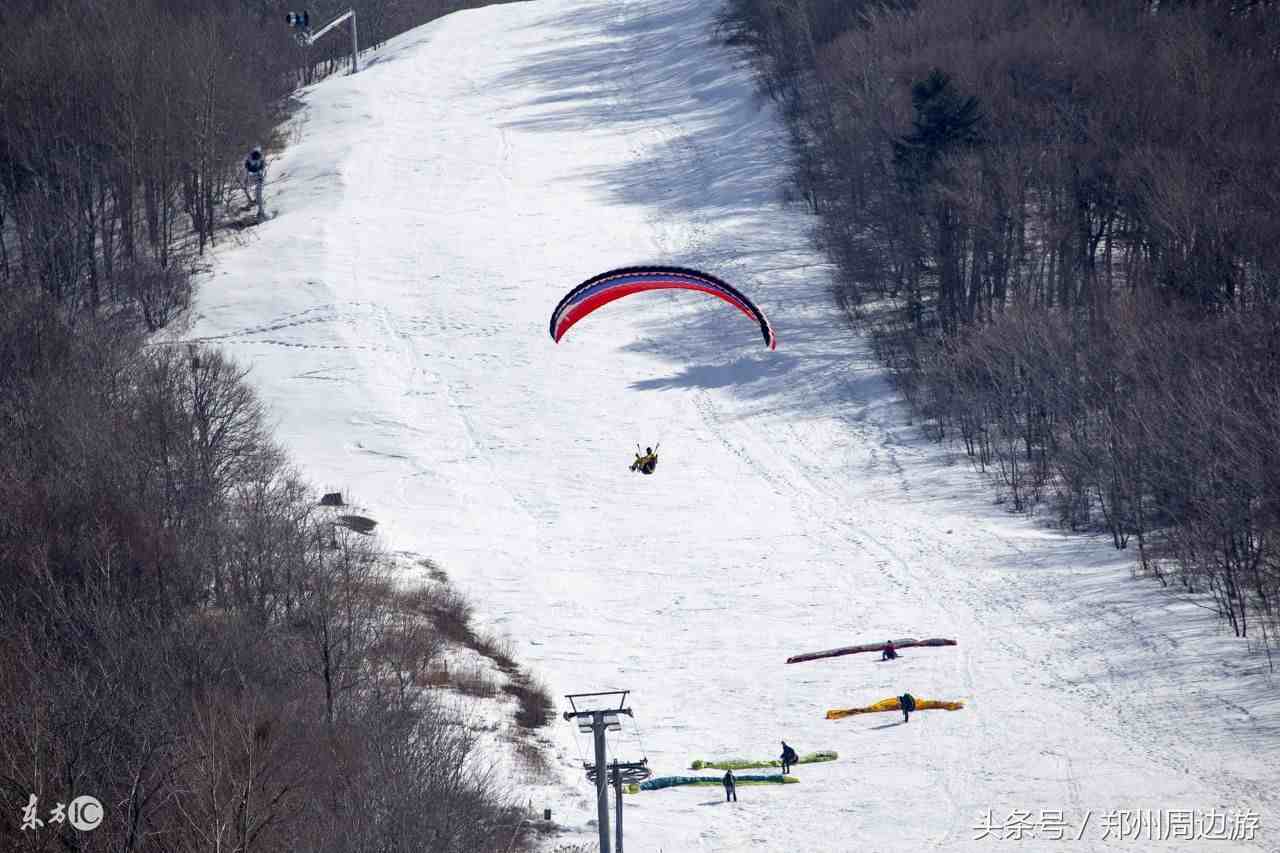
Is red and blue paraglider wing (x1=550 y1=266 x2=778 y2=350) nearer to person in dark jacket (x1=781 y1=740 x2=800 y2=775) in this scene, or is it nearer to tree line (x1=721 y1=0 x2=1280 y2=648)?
person in dark jacket (x1=781 y1=740 x2=800 y2=775)

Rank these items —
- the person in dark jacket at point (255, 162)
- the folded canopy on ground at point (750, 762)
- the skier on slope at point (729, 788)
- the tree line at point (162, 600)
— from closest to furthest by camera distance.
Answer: the tree line at point (162, 600) → the skier on slope at point (729, 788) → the folded canopy on ground at point (750, 762) → the person in dark jacket at point (255, 162)

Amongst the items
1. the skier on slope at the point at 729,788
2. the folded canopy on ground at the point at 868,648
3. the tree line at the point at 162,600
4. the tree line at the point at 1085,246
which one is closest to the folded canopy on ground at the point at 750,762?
the skier on slope at the point at 729,788

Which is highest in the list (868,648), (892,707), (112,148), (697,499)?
(112,148)

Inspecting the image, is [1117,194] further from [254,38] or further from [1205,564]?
[254,38]

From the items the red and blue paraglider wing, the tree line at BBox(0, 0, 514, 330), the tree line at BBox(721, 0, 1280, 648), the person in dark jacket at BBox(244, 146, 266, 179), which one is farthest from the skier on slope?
the person in dark jacket at BBox(244, 146, 266, 179)

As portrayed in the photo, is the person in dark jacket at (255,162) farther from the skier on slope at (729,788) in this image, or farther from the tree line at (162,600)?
the skier on slope at (729,788)

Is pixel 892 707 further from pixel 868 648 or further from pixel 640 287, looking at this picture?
pixel 640 287

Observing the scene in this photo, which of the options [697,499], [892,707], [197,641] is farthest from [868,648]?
[197,641]
